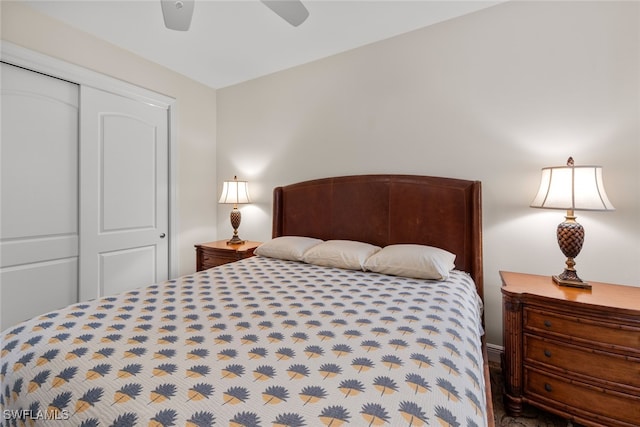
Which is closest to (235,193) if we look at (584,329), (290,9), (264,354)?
(290,9)

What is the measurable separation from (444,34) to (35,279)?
139 inches

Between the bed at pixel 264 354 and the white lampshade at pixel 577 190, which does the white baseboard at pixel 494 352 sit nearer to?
the bed at pixel 264 354

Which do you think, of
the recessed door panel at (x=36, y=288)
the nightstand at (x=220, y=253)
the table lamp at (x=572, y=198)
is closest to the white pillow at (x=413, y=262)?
the table lamp at (x=572, y=198)

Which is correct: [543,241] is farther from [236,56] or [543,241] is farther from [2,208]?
[2,208]

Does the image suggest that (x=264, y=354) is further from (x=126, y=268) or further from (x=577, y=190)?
(x=126, y=268)

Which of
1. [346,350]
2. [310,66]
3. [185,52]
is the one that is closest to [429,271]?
[346,350]

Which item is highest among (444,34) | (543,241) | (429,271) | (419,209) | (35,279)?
(444,34)

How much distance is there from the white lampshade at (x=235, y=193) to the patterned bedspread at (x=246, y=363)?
163 centimetres

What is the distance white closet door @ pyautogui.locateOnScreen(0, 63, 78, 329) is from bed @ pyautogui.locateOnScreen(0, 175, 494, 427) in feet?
4.44

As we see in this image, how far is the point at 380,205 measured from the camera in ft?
7.64

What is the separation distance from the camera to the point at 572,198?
1557 mm

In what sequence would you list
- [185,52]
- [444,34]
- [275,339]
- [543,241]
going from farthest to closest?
[185,52] < [444,34] < [543,241] < [275,339]

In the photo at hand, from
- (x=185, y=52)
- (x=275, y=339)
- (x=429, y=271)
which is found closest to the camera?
(x=275, y=339)

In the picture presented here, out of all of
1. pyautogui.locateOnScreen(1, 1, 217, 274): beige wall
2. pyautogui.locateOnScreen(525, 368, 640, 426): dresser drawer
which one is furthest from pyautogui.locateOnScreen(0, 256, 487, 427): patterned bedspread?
pyautogui.locateOnScreen(1, 1, 217, 274): beige wall
